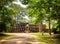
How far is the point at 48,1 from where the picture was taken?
11.9 m

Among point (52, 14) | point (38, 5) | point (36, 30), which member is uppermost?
point (38, 5)

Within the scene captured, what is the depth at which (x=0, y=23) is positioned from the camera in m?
29.0

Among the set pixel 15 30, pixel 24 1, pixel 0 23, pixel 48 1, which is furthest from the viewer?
pixel 15 30

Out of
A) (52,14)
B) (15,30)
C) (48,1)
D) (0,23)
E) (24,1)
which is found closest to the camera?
(48,1)

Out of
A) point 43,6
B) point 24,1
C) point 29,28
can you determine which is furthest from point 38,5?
point 29,28

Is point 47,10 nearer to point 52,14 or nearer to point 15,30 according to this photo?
point 52,14

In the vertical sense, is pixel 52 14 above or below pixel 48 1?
below

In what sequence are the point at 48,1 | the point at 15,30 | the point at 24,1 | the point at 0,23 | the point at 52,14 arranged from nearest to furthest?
1. the point at 48,1
2. the point at 52,14
3. the point at 24,1
4. the point at 0,23
5. the point at 15,30

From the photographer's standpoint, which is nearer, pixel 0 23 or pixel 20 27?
pixel 0 23

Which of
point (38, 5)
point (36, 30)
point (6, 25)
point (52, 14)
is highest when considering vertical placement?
point (38, 5)

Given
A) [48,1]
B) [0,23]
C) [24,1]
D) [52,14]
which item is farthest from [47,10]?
[0,23]

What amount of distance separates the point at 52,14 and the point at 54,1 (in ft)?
4.92

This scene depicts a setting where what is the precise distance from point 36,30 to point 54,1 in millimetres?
32535

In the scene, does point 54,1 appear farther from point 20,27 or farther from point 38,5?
point 20,27
